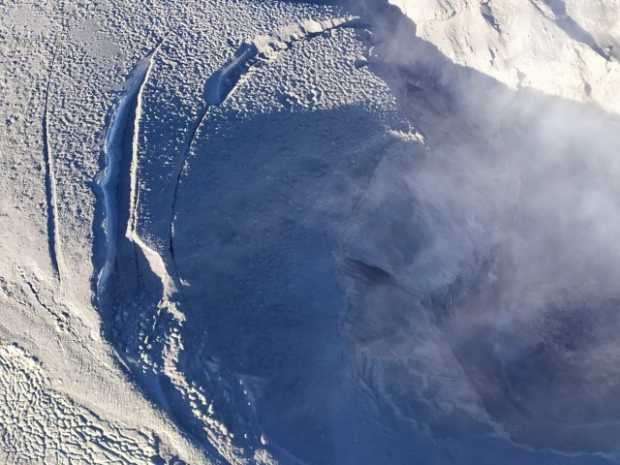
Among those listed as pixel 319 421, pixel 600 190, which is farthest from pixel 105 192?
pixel 600 190

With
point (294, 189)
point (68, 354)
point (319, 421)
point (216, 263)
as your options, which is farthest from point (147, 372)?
point (294, 189)

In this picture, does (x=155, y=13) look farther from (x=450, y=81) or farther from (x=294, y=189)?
(x=450, y=81)

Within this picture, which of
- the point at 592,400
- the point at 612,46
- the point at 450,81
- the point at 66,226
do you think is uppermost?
the point at 612,46

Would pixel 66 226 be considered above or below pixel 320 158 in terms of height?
below

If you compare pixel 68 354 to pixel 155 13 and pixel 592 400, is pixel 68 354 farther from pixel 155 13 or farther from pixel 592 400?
pixel 592 400

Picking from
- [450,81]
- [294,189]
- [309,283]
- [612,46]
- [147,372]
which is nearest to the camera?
[147,372]

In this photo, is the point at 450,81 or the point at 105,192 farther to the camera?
the point at 450,81

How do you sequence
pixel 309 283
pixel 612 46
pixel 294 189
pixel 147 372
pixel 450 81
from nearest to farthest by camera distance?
pixel 147 372 → pixel 309 283 → pixel 294 189 → pixel 612 46 → pixel 450 81
